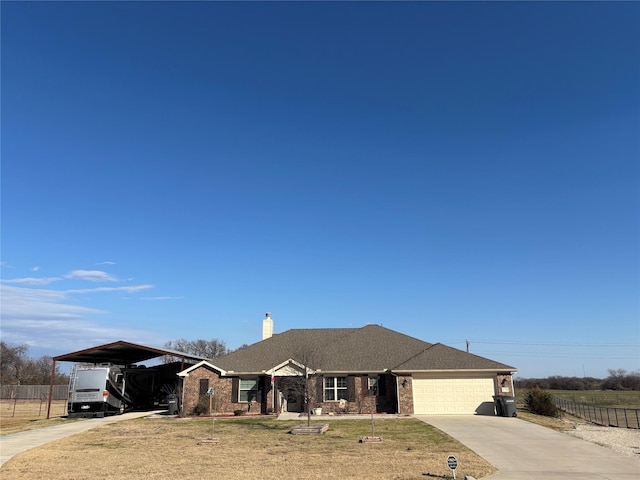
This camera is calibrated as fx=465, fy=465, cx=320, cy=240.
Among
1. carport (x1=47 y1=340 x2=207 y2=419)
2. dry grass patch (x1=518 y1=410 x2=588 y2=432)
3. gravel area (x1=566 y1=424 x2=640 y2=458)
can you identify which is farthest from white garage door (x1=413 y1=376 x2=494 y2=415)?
carport (x1=47 y1=340 x2=207 y2=419)

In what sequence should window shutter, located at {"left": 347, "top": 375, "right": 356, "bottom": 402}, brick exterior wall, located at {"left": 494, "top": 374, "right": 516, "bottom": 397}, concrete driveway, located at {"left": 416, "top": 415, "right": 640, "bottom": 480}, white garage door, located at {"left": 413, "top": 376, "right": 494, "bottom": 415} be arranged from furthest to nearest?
window shutter, located at {"left": 347, "top": 375, "right": 356, "bottom": 402} < white garage door, located at {"left": 413, "top": 376, "right": 494, "bottom": 415} < brick exterior wall, located at {"left": 494, "top": 374, "right": 516, "bottom": 397} < concrete driveway, located at {"left": 416, "top": 415, "right": 640, "bottom": 480}

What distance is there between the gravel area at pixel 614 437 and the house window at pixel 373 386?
10.9m

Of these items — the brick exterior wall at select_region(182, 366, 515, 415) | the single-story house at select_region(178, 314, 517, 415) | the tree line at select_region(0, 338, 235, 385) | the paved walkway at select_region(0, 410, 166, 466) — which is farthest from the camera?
the tree line at select_region(0, 338, 235, 385)

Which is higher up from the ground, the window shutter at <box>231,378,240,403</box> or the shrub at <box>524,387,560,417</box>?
the window shutter at <box>231,378,240,403</box>

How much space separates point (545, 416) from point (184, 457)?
69.4ft

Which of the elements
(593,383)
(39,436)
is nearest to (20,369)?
(39,436)

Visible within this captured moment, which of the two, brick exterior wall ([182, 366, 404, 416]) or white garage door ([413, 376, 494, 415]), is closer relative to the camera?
white garage door ([413, 376, 494, 415])

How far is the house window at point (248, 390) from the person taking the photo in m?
28.6

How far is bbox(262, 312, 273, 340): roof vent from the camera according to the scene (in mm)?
37000

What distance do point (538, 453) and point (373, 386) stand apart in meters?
14.6

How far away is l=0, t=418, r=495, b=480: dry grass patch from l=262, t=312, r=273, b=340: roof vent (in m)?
15.5

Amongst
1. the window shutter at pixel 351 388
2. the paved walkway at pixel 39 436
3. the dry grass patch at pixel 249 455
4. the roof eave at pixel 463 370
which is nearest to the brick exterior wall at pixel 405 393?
the roof eave at pixel 463 370

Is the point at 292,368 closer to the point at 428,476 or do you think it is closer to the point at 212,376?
the point at 212,376

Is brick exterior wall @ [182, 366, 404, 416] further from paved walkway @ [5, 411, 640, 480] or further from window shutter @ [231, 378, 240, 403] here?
paved walkway @ [5, 411, 640, 480]
